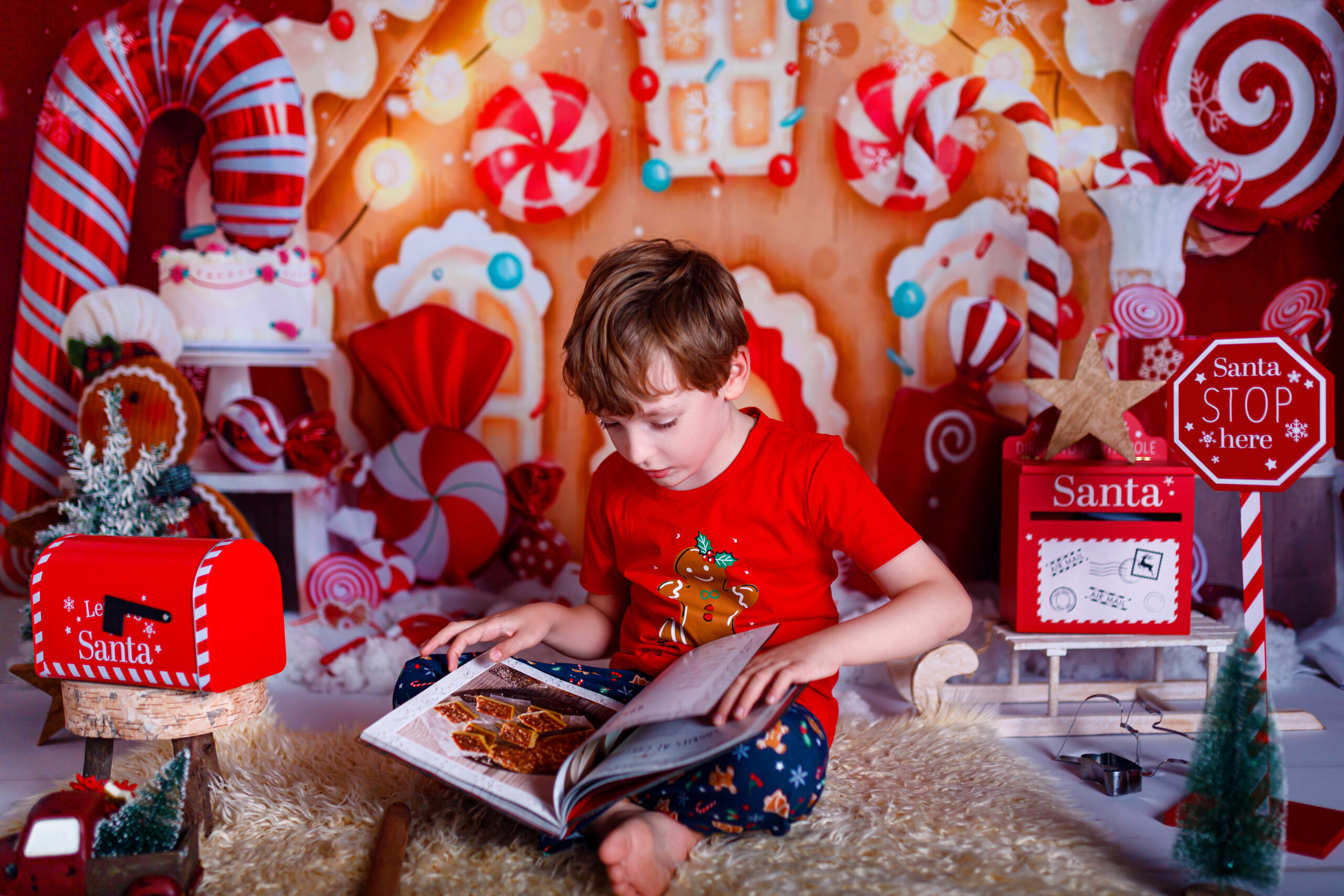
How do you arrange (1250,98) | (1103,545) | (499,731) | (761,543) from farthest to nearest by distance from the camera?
(1250,98) → (1103,545) → (761,543) → (499,731)

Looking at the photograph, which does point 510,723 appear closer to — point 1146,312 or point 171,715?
point 171,715

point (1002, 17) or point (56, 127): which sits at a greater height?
point (1002, 17)

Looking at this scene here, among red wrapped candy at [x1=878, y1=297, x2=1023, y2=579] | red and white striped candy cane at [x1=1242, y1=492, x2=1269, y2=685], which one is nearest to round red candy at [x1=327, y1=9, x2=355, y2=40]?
red wrapped candy at [x1=878, y1=297, x2=1023, y2=579]

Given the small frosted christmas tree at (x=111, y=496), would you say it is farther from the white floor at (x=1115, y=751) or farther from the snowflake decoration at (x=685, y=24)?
the snowflake decoration at (x=685, y=24)

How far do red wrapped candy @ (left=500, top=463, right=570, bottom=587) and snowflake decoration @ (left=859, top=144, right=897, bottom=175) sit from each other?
977mm

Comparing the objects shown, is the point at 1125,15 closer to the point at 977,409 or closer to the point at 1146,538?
the point at 977,409

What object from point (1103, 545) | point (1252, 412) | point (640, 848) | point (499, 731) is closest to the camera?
point (640, 848)

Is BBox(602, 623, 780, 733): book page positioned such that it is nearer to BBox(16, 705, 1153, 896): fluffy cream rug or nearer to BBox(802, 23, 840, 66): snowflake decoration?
BBox(16, 705, 1153, 896): fluffy cream rug

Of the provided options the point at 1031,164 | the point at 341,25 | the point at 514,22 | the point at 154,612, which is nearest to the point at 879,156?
the point at 1031,164

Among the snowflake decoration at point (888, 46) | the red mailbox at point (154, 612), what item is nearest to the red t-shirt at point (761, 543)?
the red mailbox at point (154, 612)

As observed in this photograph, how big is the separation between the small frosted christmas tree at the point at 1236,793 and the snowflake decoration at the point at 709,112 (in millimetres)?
1438

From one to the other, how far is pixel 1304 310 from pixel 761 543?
1516 millimetres

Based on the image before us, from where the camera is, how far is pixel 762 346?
6.74ft

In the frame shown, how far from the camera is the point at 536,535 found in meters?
2.08
